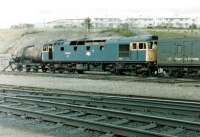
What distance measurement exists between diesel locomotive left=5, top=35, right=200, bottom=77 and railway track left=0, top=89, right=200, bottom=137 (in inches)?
661

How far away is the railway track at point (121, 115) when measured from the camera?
39.8 feet

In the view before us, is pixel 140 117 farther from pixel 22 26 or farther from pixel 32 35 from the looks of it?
pixel 22 26

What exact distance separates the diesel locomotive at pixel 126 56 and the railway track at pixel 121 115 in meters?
16.8

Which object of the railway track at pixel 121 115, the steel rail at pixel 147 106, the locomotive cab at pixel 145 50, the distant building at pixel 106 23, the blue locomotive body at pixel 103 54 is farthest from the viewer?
the distant building at pixel 106 23

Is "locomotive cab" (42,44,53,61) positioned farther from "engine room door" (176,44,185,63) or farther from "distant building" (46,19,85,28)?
"distant building" (46,19,85,28)

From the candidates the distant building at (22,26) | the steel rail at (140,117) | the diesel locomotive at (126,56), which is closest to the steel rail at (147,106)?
the steel rail at (140,117)

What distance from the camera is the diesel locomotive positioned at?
116ft

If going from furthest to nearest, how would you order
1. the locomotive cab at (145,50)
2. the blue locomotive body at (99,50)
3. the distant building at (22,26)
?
the distant building at (22,26)
the blue locomotive body at (99,50)
the locomotive cab at (145,50)

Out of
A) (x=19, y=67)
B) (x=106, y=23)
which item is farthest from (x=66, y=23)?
(x=19, y=67)

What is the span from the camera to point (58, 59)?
45.5 metres

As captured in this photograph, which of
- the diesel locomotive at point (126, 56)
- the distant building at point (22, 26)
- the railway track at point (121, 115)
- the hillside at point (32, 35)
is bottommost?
the railway track at point (121, 115)

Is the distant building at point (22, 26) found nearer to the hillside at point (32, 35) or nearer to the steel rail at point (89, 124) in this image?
the hillside at point (32, 35)

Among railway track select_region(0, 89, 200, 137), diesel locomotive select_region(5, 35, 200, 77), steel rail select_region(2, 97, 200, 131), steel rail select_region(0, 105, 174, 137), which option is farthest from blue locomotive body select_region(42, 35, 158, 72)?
steel rail select_region(0, 105, 174, 137)

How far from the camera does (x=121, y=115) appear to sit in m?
14.1
